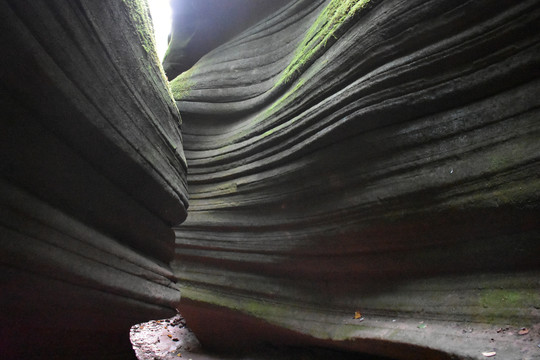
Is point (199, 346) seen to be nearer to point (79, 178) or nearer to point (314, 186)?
point (314, 186)

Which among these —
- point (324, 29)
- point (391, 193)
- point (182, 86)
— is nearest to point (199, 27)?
point (182, 86)

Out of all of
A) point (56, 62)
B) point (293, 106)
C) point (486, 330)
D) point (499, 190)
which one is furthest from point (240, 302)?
point (56, 62)

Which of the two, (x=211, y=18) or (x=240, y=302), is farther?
(x=211, y=18)

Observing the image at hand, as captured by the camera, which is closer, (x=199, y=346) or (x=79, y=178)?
(x=79, y=178)

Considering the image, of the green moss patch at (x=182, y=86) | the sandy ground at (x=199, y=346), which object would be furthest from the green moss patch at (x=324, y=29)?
the sandy ground at (x=199, y=346)

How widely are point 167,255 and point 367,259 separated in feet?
7.15

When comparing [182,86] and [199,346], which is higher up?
[182,86]

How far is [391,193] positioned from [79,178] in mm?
2700

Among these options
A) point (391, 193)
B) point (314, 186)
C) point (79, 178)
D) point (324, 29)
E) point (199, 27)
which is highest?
point (199, 27)

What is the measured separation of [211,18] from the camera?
27.9ft

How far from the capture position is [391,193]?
3344 mm

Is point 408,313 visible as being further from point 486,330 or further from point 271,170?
point 271,170

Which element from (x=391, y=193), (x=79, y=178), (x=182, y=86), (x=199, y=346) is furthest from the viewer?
(x=182, y=86)

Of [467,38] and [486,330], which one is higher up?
[467,38]
